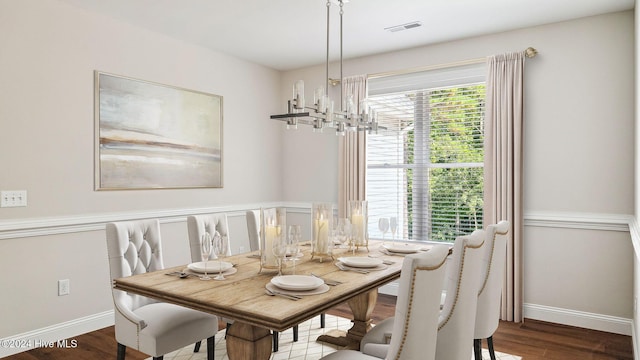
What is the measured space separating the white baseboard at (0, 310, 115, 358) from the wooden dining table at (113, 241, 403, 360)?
1.57m

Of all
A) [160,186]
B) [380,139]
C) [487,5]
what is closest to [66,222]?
[160,186]

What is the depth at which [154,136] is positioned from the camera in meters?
4.03

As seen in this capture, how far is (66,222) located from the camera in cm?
338

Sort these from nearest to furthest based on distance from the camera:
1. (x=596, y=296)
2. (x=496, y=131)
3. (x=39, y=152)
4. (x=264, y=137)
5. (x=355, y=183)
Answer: (x=39, y=152), (x=596, y=296), (x=496, y=131), (x=355, y=183), (x=264, y=137)

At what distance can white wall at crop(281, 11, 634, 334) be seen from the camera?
11.6ft

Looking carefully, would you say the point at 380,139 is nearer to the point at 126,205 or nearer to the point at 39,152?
the point at 126,205

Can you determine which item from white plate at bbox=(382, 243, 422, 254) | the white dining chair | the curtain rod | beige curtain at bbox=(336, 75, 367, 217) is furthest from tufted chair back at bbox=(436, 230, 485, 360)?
beige curtain at bbox=(336, 75, 367, 217)

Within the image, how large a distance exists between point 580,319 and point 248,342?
10.3 feet

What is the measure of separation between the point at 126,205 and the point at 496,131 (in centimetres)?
333

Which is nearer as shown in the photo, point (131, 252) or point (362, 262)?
point (362, 262)

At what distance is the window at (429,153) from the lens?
14.0 ft

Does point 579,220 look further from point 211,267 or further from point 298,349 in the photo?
point 211,267

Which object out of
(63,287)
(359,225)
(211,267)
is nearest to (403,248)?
(359,225)

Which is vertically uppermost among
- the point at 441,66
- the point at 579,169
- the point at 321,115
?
the point at 441,66
